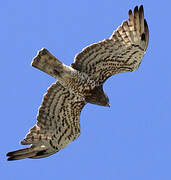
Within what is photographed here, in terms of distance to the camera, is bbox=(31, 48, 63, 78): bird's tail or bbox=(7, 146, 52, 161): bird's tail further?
bbox=(7, 146, 52, 161): bird's tail

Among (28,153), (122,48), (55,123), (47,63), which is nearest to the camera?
(47,63)

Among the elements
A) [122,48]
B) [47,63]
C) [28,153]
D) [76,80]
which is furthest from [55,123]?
[122,48]

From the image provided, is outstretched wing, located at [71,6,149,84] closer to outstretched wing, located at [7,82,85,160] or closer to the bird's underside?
the bird's underside

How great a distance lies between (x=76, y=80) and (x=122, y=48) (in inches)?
55.2

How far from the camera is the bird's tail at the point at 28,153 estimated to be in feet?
44.4

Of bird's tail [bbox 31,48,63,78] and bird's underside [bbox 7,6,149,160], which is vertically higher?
bird's tail [bbox 31,48,63,78]

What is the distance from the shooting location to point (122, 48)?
1366cm

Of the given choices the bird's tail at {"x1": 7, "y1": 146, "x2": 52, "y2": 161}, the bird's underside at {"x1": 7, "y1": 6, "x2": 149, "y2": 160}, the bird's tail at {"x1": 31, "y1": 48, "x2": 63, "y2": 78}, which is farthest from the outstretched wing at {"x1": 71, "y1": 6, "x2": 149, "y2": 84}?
the bird's tail at {"x1": 7, "y1": 146, "x2": 52, "y2": 161}

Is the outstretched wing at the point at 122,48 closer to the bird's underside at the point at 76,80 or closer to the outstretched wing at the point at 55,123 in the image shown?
the bird's underside at the point at 76,80

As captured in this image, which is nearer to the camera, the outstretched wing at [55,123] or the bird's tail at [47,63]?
the bird's tail at [47,63]

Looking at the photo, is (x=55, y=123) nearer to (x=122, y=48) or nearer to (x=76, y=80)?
(x=76, y=80)

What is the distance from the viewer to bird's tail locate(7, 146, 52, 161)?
44.4ft

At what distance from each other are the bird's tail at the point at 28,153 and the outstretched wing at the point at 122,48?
2.29 meters

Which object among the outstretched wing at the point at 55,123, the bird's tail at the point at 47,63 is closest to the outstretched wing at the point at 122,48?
the bird's tail at the point at 47,63
